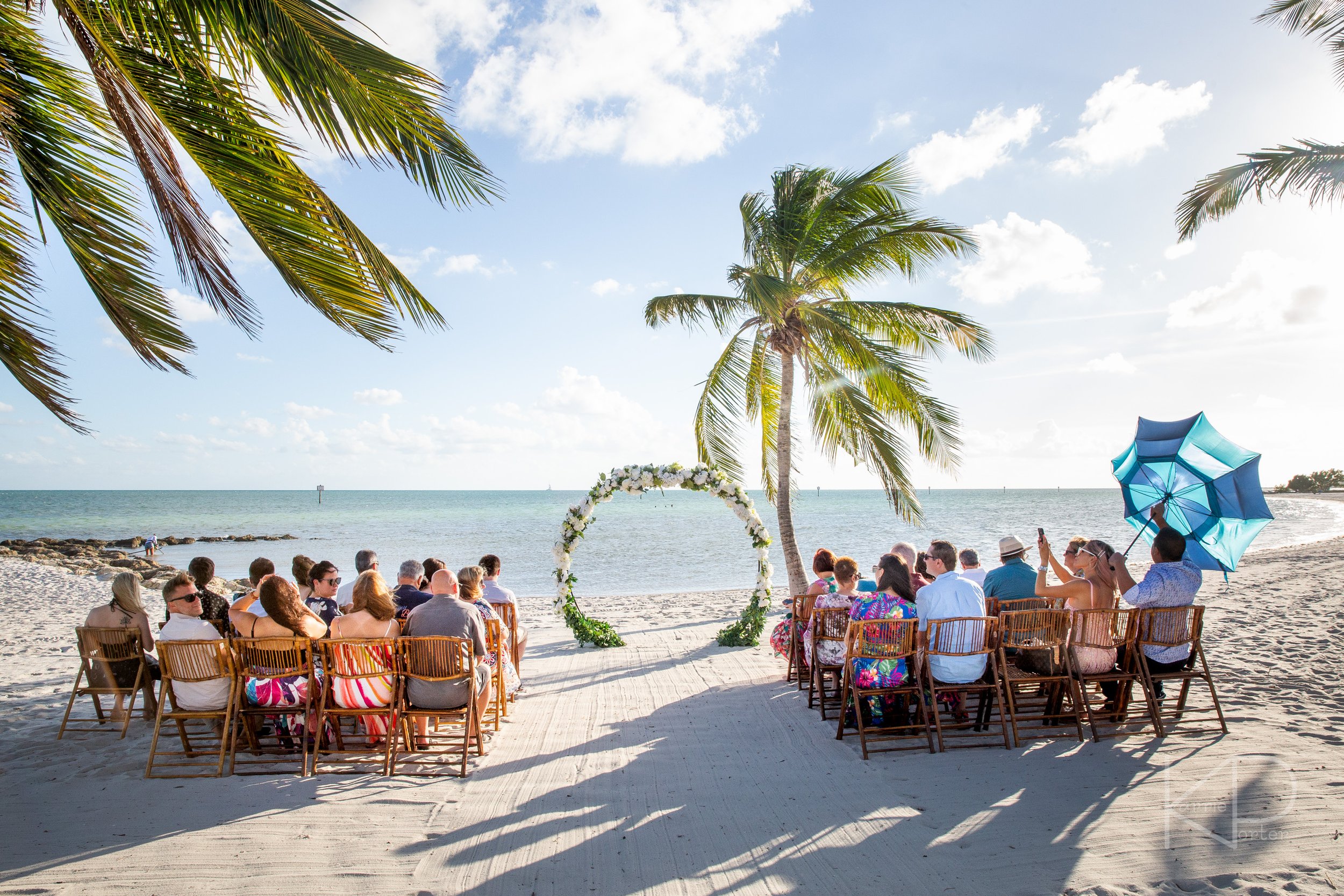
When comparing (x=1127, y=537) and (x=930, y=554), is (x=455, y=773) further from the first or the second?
(x=1127, y=537)

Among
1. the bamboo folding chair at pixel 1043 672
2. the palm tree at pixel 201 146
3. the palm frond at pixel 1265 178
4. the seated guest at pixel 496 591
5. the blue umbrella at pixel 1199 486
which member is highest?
the palm frond at pixel 1265 178

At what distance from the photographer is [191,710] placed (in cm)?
481

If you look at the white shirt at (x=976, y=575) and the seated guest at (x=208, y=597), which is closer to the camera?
the seated guest at (x=208, y=597)

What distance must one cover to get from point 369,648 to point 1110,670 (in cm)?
527

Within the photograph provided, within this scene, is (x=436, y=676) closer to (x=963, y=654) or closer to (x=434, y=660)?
(x=434, y=660)

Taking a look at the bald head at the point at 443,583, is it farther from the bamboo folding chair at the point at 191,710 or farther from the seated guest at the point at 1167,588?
the seated guest at the point at 1167,588

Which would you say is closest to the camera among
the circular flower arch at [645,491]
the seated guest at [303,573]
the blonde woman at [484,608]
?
the blonde woman at [484,608]

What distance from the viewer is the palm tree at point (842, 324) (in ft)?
31.1

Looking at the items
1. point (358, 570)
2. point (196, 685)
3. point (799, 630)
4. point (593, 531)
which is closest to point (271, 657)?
point (196, 685)

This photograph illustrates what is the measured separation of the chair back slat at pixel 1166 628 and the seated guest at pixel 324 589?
601 centimetres

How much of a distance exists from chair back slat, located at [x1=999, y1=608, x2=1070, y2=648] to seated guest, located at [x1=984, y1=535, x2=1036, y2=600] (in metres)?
0.55

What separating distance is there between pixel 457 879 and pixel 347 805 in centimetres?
122

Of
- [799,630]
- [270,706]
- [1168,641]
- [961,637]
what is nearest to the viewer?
[270,706]

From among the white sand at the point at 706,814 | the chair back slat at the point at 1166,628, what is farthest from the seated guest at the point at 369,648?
the chair back slat at the point at 1166,628
